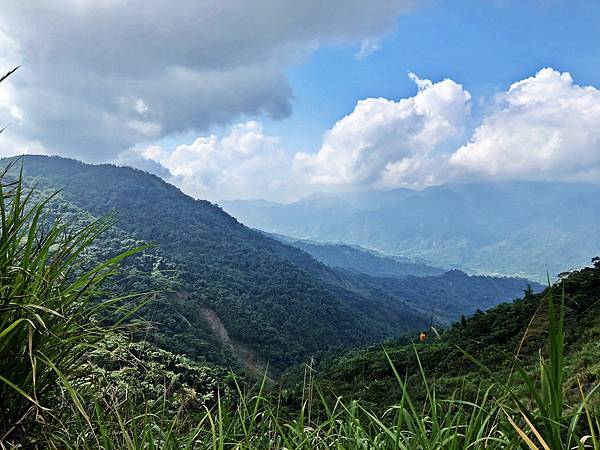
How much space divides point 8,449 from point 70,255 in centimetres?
81

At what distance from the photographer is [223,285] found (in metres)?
100

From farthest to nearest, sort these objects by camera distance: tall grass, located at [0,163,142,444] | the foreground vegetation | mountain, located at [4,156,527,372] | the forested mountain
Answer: mountain, located at [4,156,527,372] → the forested mountain → tall grass, located at [0,163,142,444] → the foreground vegetation

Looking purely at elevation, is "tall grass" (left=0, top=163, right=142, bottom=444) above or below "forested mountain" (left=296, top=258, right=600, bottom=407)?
above

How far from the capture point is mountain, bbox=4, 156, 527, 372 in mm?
72312

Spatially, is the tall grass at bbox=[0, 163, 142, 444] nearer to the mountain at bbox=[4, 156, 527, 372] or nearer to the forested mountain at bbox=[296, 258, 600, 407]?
the forested mountain at bbox=[296, 258, 600, 407]

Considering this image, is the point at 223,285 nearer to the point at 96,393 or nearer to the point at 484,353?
the point at 484,353

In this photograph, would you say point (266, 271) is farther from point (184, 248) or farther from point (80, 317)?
point (80, 317)

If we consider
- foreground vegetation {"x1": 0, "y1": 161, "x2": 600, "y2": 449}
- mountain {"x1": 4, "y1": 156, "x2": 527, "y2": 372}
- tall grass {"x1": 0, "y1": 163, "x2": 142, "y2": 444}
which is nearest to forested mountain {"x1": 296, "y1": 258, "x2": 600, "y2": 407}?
mountain {"x1": 4, "y1": 156, "x2": 527, "y2": 372}

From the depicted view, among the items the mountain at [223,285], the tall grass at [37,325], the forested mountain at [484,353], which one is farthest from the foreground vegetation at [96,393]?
the mountain at [223,285]

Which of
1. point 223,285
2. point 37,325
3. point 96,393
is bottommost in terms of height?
point 223,285

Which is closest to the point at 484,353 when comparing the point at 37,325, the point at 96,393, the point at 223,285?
the point at 96,393

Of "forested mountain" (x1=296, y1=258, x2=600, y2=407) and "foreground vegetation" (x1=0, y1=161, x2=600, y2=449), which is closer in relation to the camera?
"foreground vegetation" (x1=0, y1=161, x2=600, y2=449)

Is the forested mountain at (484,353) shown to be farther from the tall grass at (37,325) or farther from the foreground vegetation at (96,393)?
the tall grass at (37,325)

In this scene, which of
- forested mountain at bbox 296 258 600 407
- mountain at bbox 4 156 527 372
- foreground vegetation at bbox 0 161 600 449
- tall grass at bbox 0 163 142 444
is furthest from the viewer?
mountain at bbox 4 156 527 372
